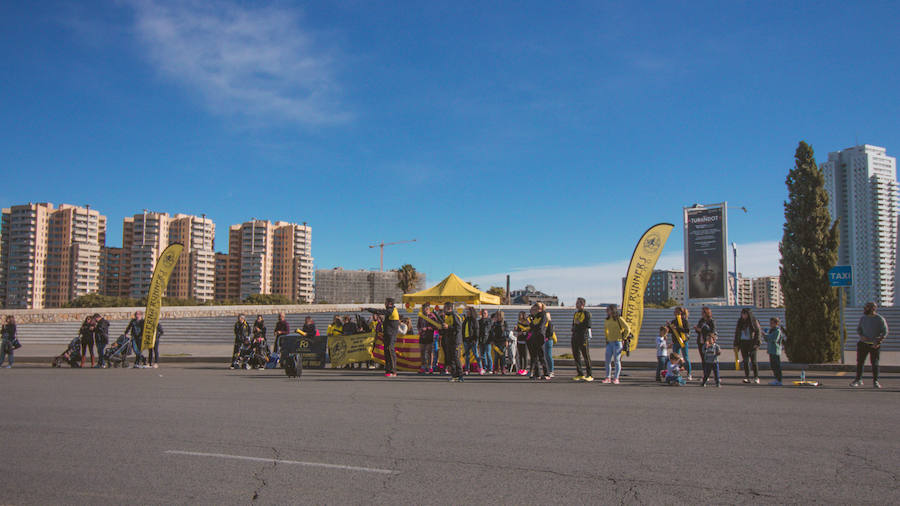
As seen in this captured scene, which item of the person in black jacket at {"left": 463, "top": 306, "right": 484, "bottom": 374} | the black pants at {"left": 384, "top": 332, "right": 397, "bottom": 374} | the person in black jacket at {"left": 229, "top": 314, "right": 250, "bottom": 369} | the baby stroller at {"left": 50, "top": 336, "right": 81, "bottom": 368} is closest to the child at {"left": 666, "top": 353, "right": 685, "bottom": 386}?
the person in black jacket at {"left": 463, "top": 306, "right": 484, "bottom": 374}

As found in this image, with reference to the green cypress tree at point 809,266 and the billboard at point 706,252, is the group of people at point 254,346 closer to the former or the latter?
the green cypress tree at point 809,266

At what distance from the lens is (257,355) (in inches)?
752

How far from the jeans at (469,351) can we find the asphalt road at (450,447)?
4.89 m

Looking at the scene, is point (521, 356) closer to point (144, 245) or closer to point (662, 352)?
point (662, 352)

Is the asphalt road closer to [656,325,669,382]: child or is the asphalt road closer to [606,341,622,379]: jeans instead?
[606,341,622,379]: jeans

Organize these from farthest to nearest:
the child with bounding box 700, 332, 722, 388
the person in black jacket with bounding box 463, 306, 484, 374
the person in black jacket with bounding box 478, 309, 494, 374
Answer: the person in black jacket with bounding box 478, 309, 494, 374
the person in black jacket with bounding box 463, 306, 484, 374
the child with bounding box 700, 332, 722, 388

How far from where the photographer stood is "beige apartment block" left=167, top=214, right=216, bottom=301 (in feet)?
499

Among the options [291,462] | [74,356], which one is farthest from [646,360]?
[74,356]

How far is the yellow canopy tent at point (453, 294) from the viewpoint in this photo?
79.9ft

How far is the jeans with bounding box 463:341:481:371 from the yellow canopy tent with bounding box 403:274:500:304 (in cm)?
698

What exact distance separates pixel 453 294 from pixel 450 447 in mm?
18211

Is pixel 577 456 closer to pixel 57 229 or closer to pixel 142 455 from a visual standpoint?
pixel 142 455

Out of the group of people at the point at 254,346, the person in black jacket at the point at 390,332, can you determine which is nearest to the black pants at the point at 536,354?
the person in black jacket at the point at 390,332

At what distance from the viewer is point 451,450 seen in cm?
624
